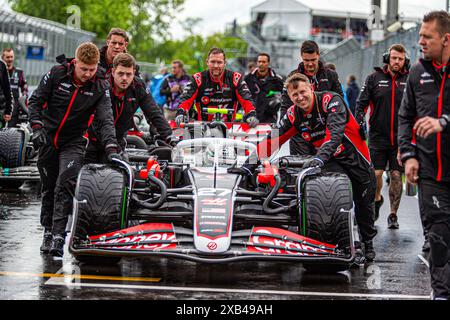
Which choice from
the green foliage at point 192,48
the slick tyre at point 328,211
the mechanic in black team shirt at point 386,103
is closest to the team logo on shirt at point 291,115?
the slick tyre at point 328,211

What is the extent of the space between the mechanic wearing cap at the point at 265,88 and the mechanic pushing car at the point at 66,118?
7557mm

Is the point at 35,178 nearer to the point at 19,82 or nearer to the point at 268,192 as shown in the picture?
the point at 19,82

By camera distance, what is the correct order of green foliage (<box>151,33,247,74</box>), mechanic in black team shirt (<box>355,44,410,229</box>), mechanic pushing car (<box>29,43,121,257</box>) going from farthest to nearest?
green foliage (<box>151,33,247,74</box>)
mechanic in black team shirt (<box>355,44,410,229</box>)
mechanic pushing car (<box>29,43,121,257</box>)

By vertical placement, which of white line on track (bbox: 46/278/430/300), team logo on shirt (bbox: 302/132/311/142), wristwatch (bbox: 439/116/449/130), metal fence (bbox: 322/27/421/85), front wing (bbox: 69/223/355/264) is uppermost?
metal fence (bbox: 322/27/421/85)

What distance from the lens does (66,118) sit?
9.07 metres

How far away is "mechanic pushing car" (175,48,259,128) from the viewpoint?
1229 centimetres

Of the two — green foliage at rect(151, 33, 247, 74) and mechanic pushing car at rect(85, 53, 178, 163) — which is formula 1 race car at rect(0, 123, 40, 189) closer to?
mechanic pushing car at rect(85, 53, 178, 163)

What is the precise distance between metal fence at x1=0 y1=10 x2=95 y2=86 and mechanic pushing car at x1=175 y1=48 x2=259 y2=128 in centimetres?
1223

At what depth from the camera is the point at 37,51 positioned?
2636 cm

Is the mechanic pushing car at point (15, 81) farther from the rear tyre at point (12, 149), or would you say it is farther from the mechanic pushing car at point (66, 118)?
the mechanic pushing car at point (66, 118)

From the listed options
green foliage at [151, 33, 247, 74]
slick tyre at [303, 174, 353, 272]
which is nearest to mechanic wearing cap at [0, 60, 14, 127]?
slick tyre at [303, 174, 353, 272]

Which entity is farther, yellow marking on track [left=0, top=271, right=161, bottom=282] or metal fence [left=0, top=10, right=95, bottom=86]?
metal fence [left=0, top=10, right=95, bottom=86]

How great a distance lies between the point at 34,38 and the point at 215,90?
15370 millimetres
